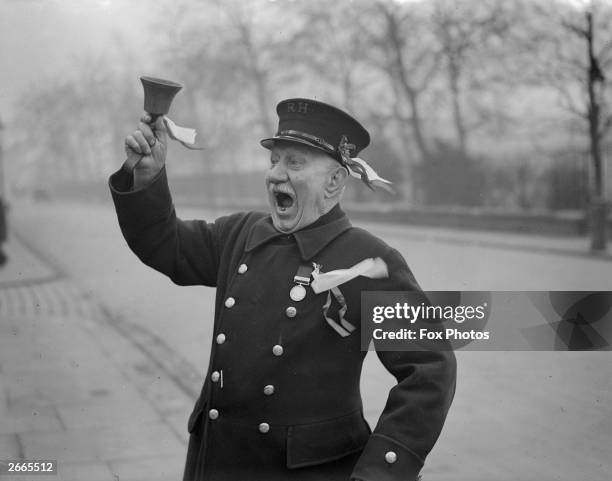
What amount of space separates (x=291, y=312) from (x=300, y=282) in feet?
0.26

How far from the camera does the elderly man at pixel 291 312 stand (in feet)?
6.55

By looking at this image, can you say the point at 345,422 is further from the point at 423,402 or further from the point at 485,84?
the point at 485,84

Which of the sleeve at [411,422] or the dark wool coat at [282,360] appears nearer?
the sleeve at [411,422]

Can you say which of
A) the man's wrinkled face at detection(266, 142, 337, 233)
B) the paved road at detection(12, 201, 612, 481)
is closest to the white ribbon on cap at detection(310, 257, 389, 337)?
the man's wrinkled face at detection(266, 142, 337, 233)

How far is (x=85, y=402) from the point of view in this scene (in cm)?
450

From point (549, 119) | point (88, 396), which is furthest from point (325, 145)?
point (88, 396)

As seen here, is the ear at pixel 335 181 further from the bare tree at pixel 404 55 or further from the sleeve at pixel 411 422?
the bare tree at pixel 404 55

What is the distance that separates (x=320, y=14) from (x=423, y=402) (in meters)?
1.38

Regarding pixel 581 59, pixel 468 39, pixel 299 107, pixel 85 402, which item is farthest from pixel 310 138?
pixel 85 402

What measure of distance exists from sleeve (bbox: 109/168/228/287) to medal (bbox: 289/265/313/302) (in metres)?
0.30

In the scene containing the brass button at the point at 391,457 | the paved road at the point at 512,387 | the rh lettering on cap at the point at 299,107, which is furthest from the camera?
the paved road at the point at 512,387

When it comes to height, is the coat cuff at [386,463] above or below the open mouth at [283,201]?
below

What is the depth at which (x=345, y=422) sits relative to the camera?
80.2 inches

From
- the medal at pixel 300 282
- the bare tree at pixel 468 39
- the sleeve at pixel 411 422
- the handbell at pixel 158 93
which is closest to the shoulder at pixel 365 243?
the medal at pixel 300 282
